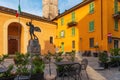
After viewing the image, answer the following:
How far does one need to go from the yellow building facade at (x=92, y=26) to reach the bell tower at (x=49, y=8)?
42.7 feet

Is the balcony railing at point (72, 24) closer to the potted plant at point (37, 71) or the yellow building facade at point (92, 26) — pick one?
the yellow building facade at point (92, 26)

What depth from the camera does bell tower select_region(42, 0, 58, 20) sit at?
4275 centimetres

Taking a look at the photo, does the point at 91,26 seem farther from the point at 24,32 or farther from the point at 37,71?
the point at 37,71

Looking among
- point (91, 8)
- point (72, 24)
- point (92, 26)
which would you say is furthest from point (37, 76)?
point (72, 24)

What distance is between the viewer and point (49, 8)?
141 ft

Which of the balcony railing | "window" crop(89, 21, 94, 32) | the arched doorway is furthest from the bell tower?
"window" crop(89, 21, 94, 32)

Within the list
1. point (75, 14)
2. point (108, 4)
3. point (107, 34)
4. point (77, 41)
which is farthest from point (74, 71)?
point (75, 14)

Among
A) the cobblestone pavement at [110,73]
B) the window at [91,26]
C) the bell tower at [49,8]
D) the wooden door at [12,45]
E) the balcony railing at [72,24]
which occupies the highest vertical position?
the bell tower at [49,8]

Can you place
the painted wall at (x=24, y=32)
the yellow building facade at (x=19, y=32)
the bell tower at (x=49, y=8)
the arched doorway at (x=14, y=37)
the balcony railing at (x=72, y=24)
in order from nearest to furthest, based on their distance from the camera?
the painted wall at (x=24, y=32), the yellow building facade at (x=19, y=32), the arched doorway at (x=14, y=37), the balcony railing at (x=72, y=24), the bell tower at (x=49, y=8)

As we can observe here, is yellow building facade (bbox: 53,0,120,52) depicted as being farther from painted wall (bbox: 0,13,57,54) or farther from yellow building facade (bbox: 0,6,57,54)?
yellow building facade (bbox: 0,6,57,54)

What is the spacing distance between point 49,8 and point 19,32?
18.9 meters

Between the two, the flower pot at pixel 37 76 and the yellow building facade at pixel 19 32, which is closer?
the flower pot at pixel 37 76

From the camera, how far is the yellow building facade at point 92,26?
72.7 feet

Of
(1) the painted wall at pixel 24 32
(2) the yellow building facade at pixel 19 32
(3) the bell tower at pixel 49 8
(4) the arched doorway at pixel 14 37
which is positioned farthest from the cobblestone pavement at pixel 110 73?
(3) the bell tower at pixel 49 8
